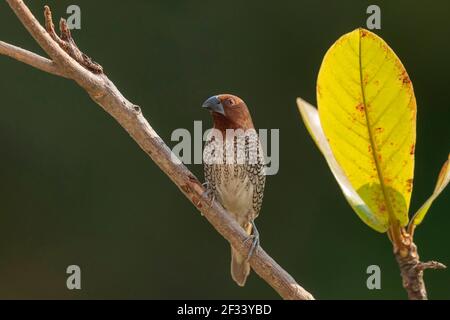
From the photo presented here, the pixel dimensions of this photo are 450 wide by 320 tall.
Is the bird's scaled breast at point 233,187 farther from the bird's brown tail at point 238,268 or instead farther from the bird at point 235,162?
the bird's brown tail at point 238,268

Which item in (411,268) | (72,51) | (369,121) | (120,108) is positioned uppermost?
(72,51)

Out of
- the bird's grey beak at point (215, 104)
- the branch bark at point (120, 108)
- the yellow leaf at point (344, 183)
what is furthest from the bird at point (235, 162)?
the yellow leaf at point (344, 183)

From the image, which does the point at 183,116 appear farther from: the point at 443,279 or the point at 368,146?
the point at 368,146

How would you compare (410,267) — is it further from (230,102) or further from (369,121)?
(230,102)

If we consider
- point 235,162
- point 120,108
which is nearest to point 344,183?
point 120,108

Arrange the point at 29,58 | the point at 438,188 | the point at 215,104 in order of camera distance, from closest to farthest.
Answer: the point at 438,188, the point at 29,58, the point at 215,104

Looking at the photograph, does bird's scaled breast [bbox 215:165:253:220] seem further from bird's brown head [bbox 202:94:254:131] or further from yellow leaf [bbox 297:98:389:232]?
yellow leaf [bbox 297:98:389:232]
